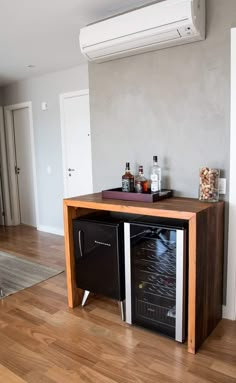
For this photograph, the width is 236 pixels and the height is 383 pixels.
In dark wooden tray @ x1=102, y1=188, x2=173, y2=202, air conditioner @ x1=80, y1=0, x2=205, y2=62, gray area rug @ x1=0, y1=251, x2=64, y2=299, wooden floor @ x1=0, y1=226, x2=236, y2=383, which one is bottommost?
wooden floor @ x1=0, y1=226, x2=236, y2=383

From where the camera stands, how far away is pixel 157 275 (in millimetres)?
2020

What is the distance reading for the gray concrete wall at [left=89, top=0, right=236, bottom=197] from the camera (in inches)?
82.9

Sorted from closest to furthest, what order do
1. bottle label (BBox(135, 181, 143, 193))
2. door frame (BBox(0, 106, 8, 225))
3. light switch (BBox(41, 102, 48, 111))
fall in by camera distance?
bottle label (BBox(135, 181, 143, 193)), light switch (BBox(41, 102, 48, 111)), door frame (BBox(0, 106, 8, 225))

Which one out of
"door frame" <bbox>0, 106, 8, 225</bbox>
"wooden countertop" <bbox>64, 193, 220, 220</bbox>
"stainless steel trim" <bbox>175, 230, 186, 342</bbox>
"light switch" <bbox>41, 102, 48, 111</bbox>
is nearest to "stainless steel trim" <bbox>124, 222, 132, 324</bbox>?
"wooden countertop" <bbox>64, 193, 220, 220</bbox>

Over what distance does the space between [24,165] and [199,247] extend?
3.92 metres

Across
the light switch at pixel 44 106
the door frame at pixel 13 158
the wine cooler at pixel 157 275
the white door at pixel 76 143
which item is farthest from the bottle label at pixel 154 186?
the door frame at pixel 13 158

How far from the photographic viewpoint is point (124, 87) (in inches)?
A: 103

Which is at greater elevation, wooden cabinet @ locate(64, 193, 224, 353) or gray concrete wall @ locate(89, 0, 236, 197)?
gray concrete wall @ locate(89, 0, 236, 197)

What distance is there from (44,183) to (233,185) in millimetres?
3267

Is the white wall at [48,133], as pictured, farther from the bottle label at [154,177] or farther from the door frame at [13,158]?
the bottle label at [154,177]

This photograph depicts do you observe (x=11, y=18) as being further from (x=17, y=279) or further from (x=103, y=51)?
(x=17, y=279)

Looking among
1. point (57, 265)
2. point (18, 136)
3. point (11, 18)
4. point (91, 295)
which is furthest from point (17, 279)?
point (18, 136)

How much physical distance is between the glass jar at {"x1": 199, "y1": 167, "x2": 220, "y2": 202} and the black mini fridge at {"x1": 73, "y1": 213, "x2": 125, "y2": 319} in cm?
61

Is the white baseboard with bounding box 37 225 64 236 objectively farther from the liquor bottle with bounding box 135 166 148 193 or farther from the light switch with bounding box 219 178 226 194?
the light switch with bounding box 219 178 226 194
